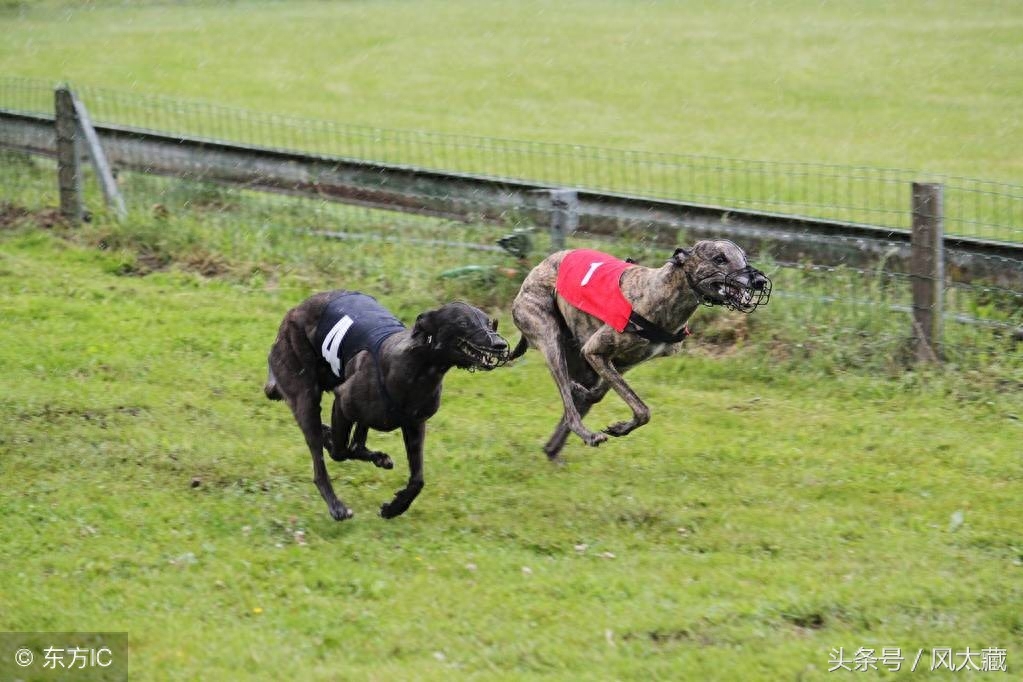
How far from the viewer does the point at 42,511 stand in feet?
23.6

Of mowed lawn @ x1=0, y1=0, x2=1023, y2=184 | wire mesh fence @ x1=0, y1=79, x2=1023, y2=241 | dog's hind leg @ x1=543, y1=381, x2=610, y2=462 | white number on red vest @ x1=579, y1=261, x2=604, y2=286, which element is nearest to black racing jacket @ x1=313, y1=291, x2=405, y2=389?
white number on red vest @ x1=579, y1=261, x2=604, y2=286

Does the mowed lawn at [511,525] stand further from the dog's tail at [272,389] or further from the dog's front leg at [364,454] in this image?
→ the dog's tail at [272,389]

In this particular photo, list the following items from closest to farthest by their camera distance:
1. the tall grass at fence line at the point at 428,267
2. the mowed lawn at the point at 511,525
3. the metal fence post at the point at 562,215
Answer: the mowed lawn at the point at 511,525 → the tall grass at fence line at the point at 428,267 → the metal fence post at the point at 562,215

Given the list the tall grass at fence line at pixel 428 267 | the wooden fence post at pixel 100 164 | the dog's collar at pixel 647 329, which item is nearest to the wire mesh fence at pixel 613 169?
the wooden fence post at pixel 100 164

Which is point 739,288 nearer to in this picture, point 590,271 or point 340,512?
point 590,271

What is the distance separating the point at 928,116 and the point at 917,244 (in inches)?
482

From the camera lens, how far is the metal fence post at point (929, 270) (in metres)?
9.58

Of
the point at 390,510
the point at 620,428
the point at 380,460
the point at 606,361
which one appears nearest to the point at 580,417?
the point at 606,361

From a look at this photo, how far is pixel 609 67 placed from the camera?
25969 mm

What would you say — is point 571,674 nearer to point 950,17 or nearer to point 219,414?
point 219,414

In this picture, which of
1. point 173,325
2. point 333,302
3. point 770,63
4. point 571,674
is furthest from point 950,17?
point 571,674

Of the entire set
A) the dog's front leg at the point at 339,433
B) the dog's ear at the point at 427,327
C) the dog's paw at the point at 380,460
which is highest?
the dog's ear at the point at 427,327

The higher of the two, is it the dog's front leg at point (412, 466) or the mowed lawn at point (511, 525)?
the dog's front leg at point (412, 466)

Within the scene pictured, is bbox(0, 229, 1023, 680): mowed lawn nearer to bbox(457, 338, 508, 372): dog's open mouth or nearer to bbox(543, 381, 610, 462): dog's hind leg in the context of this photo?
bbox(543, 381, 610, 462): dog's hind leg
